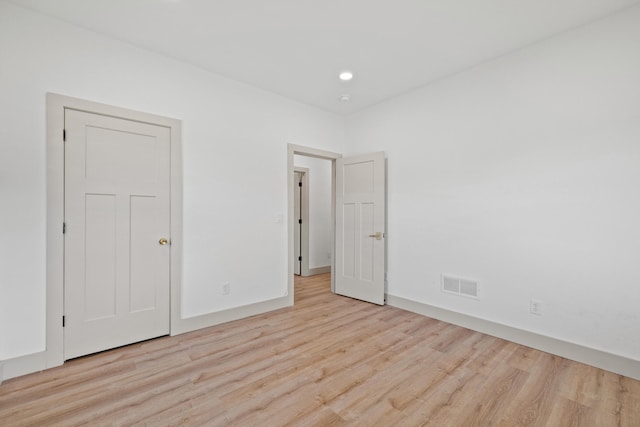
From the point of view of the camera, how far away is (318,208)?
589 cm

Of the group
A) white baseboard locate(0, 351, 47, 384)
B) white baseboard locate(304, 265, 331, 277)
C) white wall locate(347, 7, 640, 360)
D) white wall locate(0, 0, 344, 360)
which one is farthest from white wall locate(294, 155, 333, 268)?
white baseboard locate(0, 351, 47, 384)

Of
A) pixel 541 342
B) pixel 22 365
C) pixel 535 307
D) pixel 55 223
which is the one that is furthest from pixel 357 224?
pixel 22 365

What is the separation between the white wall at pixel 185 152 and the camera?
2180 millimetres

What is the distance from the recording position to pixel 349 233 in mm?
4324

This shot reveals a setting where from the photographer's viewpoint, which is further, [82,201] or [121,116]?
[121,116]

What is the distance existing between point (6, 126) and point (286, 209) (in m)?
2.59

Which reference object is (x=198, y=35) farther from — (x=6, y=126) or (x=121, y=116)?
(x=6, y=126)

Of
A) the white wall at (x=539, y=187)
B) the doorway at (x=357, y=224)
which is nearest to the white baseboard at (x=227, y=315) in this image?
the doorway at (x=357, y=224)

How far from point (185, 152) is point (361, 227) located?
243cm

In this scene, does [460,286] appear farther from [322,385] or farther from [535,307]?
[322,385]

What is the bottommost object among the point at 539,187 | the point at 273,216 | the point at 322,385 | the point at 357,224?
the point at 322,385

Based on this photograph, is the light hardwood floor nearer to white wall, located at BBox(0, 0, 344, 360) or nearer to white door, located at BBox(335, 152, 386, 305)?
white wall, located at BBox(0, 0, 344, 360)

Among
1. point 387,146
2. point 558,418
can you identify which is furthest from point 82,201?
point 558,418

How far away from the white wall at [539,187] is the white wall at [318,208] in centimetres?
237
